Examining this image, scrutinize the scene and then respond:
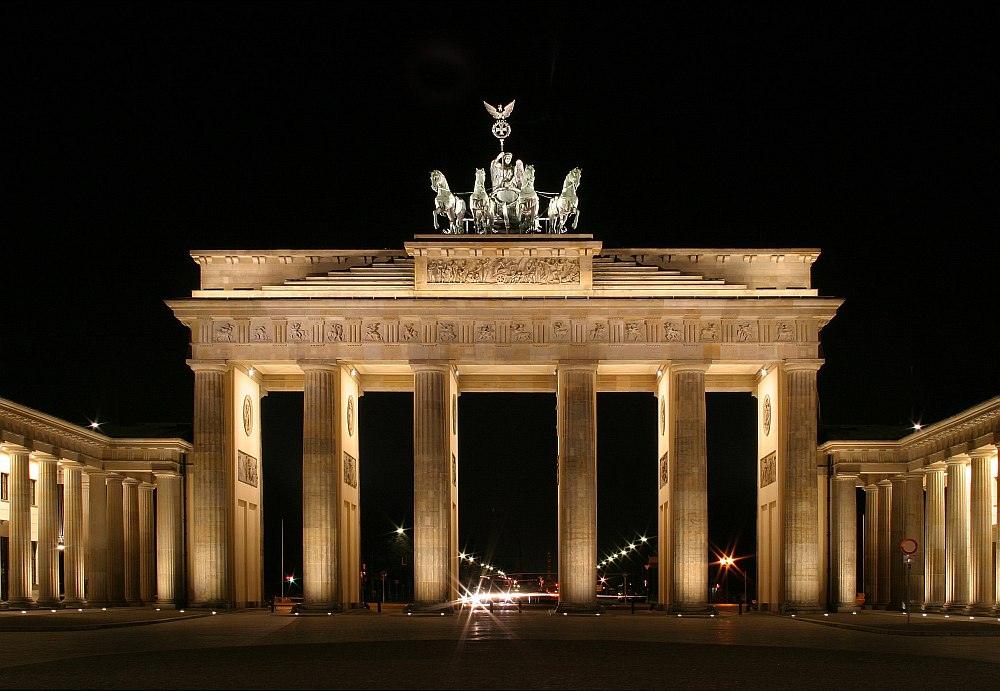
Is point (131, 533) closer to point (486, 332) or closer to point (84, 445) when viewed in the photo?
point (84, 445)

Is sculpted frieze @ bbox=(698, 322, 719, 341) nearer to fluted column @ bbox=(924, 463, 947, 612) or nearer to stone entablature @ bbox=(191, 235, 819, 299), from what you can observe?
stone entablature @ bbox=(191, 235, 819, 299)

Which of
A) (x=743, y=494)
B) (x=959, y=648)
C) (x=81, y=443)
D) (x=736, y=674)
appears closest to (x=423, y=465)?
(x=81, y=443)

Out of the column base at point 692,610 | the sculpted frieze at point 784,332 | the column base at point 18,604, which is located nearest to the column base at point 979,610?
the column base at point 692,610

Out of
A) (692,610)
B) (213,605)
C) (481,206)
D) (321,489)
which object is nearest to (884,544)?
(692,610)

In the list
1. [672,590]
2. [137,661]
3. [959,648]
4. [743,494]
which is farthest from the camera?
[743,494]

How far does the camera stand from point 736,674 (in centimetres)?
2480

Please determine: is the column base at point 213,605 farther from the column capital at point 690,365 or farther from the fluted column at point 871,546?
the fluted column at point 871,546

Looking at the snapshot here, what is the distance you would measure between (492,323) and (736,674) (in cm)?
3615

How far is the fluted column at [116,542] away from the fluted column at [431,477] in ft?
54.1

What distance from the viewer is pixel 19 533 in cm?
5831

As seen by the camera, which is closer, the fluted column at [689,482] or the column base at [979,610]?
the column base at [979,610]

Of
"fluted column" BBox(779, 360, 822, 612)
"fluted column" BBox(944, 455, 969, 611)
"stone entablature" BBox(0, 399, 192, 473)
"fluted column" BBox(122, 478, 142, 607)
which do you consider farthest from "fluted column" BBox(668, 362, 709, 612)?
"fluted column" BBox(122, 478, 142, 607)

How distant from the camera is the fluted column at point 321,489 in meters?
58.6

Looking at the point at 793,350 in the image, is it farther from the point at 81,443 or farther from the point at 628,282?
the point at 81,443
